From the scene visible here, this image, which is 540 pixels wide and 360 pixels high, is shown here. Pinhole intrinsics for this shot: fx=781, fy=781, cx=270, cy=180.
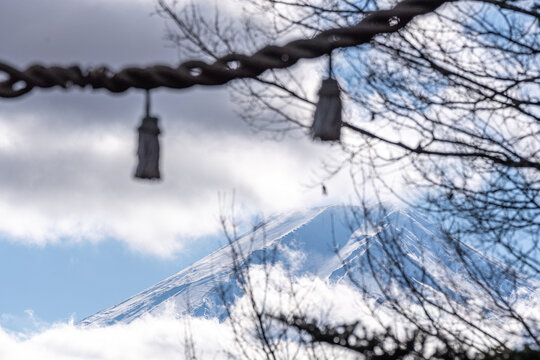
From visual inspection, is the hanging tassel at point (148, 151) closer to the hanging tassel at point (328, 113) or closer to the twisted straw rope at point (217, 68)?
the twisted straw rope at point (217, 68)

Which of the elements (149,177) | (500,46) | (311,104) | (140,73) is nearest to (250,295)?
(311,104)

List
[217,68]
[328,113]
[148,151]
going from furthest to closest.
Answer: [148,151], [328,113], [217,68]

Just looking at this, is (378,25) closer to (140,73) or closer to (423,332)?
(140,73)

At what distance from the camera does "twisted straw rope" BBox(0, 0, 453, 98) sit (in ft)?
12.6

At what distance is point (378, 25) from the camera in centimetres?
404

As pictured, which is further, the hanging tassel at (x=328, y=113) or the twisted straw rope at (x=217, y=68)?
the hanging tassel at (x=328, y=113)

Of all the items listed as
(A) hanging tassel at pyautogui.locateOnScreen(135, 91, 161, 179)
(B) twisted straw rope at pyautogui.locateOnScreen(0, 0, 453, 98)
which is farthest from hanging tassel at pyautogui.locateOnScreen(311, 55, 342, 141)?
(A) hanging tassel at pyautogui.locateOnScreen(135, 91, 161, 179)

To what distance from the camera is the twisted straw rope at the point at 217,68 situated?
3.84 meters

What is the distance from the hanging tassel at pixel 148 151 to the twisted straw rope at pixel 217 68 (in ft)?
2.19

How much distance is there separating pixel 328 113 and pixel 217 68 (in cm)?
95

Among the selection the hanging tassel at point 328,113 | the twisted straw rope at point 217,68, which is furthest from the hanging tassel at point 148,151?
the hanging tassel at point 328,113

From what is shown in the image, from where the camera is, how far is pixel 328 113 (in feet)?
15.0

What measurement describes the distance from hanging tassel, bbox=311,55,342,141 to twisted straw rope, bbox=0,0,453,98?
0.50 metres

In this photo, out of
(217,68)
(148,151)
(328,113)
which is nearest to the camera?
(217,68)
